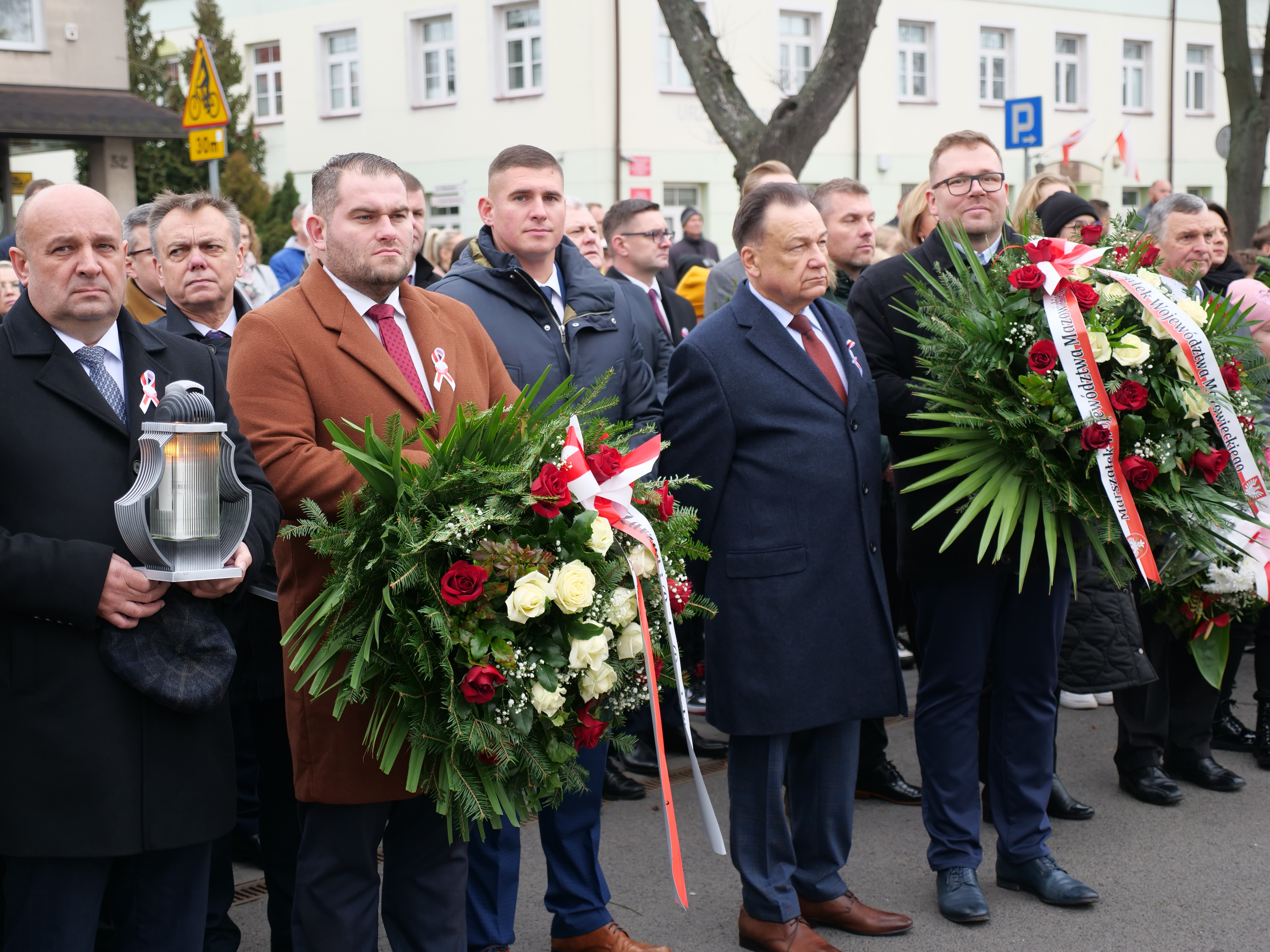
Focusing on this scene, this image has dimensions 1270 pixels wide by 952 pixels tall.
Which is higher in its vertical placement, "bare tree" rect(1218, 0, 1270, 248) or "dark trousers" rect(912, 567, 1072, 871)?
"bare tree" rect(1218, 0, 1270, 248)

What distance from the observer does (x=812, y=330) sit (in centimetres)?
440

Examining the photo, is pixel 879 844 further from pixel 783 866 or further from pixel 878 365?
pixel 878 365

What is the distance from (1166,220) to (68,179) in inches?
838

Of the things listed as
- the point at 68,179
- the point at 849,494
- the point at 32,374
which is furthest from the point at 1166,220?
the point at 68,179

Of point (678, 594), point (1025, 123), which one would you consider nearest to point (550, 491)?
point (678, 594)

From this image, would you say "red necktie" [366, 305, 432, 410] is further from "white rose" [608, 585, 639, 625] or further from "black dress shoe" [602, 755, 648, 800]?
"black dress shoe" [602, 755, 648, 800]

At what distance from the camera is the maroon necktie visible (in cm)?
718

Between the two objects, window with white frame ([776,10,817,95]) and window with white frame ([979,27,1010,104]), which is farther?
window with white frame ([979,27,1010,104])

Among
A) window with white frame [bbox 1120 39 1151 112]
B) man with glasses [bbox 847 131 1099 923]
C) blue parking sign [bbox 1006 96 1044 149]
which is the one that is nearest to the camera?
man with glasses [bbox 847 131 1099 923]

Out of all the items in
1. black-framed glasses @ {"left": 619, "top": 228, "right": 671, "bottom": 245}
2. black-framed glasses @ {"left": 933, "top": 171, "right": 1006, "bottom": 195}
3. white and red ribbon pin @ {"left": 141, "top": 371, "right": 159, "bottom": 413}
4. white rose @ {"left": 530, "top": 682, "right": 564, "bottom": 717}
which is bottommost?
white rose @ {"left": 530, "top": 682, "right": 564, "bottom": 717}

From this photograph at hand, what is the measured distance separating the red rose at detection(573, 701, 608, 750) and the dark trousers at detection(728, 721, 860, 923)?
1080 mm

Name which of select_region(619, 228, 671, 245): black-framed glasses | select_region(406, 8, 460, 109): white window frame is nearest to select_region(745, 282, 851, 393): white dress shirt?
select_region(619, 228, 671, 245): black-framed glasses

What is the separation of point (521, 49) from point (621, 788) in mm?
19981

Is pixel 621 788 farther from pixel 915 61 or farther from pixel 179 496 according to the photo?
pixel 915 61
